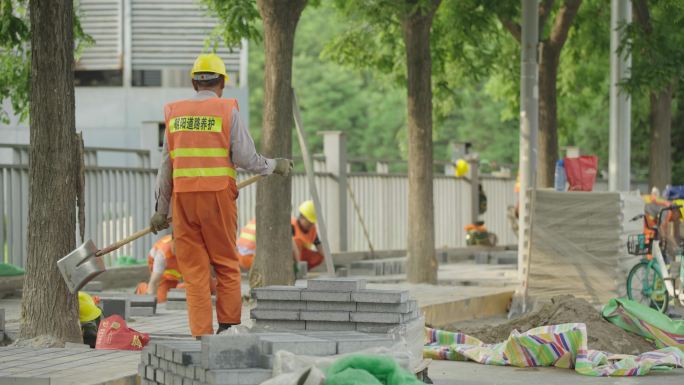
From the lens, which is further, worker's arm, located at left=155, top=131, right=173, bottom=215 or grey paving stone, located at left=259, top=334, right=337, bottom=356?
worker's arm, located at left=155, top=131, right=173, bottom=215

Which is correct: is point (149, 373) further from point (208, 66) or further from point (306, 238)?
point (306, 238)

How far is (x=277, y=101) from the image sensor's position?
14.9 m

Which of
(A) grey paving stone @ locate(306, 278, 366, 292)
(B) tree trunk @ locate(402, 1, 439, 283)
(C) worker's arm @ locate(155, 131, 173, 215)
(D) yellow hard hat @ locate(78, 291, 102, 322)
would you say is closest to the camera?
(A) grey paving stone @ locate(306, 278, 366, 292)

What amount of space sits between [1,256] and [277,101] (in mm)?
4717

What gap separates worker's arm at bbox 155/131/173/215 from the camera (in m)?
9.91

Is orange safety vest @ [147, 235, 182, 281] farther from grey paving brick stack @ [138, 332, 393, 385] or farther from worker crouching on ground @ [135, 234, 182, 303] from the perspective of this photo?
grey paving brick stack @ [138, 332, 393, 385]

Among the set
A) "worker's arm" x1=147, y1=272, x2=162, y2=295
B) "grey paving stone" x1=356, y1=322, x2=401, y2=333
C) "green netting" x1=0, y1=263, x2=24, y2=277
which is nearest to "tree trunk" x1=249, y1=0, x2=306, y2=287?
"worker's arm" x1=147, y1=272, x2=162, y2=295

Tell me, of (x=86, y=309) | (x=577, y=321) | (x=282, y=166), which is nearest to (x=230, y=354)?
(x=282, y=166)

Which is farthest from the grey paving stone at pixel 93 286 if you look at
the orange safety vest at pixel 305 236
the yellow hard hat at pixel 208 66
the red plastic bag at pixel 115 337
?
the yellow hard hat at pixel 208 66

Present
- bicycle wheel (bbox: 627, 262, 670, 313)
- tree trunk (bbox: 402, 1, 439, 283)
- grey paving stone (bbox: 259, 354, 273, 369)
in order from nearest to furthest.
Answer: grey paving stone (bbox: 259, 354, 273, 369), bicycle wheel (bbox: 627, 262, 670, 313), tree trunk (bbox: 402, 1, 439, 283)

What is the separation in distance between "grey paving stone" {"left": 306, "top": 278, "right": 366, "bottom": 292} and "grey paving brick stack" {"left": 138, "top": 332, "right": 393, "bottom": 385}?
3.51 ft

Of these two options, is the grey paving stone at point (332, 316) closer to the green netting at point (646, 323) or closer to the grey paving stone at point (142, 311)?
Result: the green netting at point (646, 323)

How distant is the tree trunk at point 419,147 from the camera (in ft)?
62.8

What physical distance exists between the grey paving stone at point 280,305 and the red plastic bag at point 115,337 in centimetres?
138
